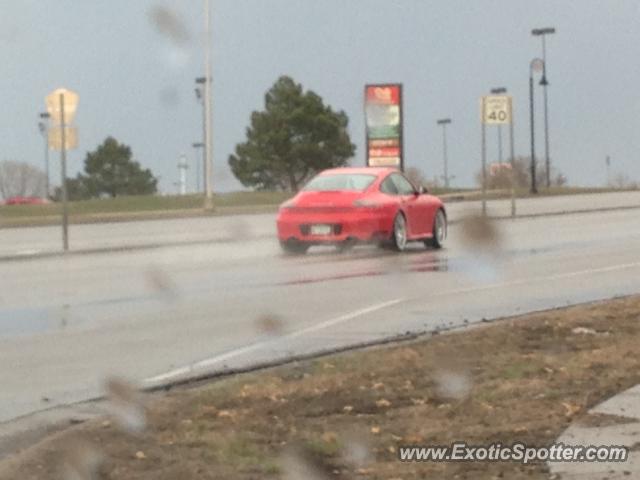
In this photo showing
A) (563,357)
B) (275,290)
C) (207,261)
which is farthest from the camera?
(207,261)

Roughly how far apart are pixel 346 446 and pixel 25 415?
238 centimetres

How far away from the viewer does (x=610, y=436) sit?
768 centimetres

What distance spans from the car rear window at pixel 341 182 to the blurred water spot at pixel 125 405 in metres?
14.7

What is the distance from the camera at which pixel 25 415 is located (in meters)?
9.49

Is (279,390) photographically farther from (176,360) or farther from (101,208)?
(101,208)

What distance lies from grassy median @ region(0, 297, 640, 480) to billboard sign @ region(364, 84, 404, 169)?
32.9m

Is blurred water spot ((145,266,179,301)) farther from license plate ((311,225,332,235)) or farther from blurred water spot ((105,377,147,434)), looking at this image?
blurred water spot ((105,377,147,434))

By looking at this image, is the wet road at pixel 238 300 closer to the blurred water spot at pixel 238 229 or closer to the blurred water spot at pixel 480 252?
the blurred water spot at pixel 480 252

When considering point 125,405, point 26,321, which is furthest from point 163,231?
point 125,405

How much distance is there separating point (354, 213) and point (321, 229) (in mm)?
584

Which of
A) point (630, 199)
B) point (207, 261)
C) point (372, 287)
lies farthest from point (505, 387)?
point (630, 199)

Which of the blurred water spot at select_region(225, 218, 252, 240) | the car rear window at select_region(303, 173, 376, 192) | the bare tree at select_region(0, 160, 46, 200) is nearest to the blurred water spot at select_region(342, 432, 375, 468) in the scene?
the car rear window at select_region(303, 173, 376, 192)

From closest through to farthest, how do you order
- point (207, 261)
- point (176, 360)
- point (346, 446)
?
1. point (346, 446)
2. point (176, 360)
3. point (207, 261)

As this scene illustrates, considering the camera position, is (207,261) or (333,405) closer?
(333,405)
